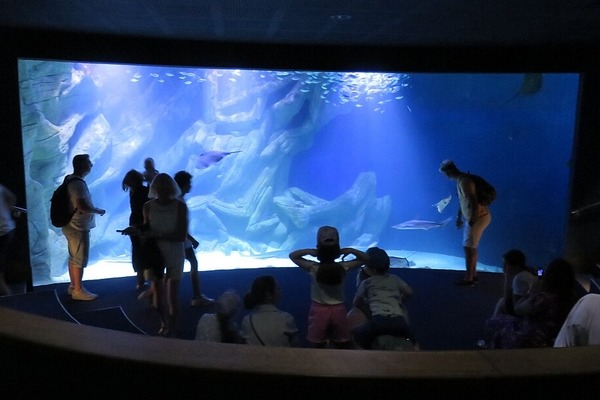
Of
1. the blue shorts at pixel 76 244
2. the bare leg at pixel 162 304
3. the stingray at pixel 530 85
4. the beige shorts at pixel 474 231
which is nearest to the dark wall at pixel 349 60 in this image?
the blue shorts at pixel 76 244

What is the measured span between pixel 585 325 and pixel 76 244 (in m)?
5.56

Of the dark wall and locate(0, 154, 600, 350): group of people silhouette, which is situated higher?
the dark wall

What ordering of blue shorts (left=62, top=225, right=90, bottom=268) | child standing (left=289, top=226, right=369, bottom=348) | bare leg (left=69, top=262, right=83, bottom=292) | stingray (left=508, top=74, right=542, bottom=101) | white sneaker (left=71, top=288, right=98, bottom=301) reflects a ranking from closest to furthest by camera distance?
1. child standing (left=289, top=226, right=369, bottom=348)
2. blue shorts (left=62, top=225, right=90, bottom=268)
3. bare leg (left=69, top=262, right=83, bottom=292)
4. white sneaker (left=71, top=288, right=98, bottom=301)
5. stingray (left=508, top=74, right=542, bottom=101)

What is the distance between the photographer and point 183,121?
18.2 m

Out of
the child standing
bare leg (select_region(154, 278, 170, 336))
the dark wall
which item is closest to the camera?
the child standing

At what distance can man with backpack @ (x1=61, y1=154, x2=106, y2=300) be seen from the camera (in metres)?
5.86

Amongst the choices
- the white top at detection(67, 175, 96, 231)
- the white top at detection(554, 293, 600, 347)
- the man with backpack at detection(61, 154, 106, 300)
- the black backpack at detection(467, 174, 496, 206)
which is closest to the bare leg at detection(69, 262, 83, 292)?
the man with backpack at detection(61, 154, 106, 300)

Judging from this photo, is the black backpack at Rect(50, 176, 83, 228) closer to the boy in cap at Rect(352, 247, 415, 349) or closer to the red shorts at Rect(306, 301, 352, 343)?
the red shorts at Rect(306, 301, 352, 343)

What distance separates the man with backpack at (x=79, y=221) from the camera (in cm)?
586

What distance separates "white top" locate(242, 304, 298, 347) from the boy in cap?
0.48 meters

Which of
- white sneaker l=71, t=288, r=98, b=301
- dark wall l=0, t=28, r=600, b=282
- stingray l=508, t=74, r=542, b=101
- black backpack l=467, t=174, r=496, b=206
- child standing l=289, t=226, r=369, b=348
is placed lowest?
white sneaker l=71, t=288, r=98, b=301

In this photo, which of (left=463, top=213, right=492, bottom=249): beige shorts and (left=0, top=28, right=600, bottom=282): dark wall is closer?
(left=0, top=28, right=600, bottom=282): dark wall

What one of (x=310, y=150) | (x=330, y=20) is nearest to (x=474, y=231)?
(x=330, y=20)

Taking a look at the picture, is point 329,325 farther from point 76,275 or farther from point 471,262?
point 471,262
